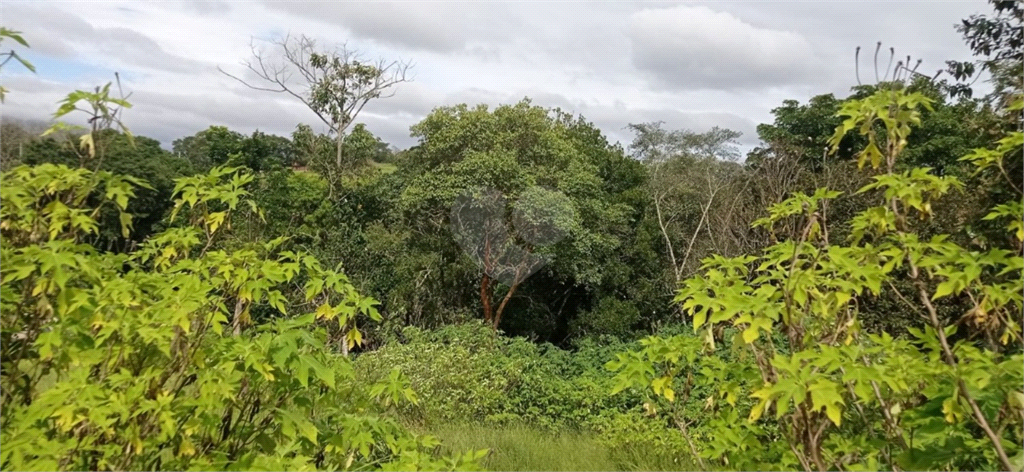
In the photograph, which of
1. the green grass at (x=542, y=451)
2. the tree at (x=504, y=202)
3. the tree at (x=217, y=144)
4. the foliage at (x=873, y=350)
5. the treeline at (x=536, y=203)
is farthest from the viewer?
the tree at (x=217, y=144)

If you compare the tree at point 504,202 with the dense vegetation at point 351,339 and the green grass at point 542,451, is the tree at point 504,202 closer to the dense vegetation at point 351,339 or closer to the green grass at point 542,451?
the green grass at point 542,451

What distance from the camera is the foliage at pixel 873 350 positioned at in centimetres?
130

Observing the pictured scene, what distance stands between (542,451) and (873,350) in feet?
9.89

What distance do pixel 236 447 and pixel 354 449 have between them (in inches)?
12.6

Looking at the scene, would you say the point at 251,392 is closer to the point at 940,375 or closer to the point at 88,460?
the point at 88,460

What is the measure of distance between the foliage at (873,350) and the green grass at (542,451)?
7.09ft

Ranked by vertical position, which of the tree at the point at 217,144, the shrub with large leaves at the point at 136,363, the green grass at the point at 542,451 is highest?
the tree at the point at 217,144

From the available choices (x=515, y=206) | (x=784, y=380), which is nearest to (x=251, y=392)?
(x=784, y=380)

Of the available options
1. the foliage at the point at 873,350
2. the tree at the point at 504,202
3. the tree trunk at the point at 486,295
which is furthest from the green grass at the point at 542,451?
the tree trunk at the point at 486,295

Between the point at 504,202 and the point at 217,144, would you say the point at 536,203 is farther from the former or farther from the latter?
the point at 217,144

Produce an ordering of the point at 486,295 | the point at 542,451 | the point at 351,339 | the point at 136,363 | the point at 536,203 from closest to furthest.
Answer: the point at 136,363
the point at 351,339
the point at 542,451
the point at 536,203
the point at 486,295

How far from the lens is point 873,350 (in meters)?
1.35

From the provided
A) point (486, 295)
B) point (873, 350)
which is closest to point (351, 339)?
point (873, 350)

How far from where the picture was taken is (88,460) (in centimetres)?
147
